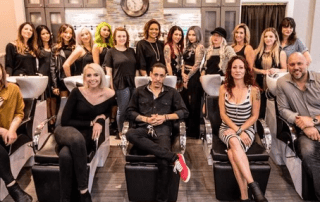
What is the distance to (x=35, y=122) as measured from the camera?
320 centimetres

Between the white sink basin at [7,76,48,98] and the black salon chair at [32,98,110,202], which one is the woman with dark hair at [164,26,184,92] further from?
the black salon chair at [32,98,110,202]

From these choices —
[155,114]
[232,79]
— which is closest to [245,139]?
[232,79]

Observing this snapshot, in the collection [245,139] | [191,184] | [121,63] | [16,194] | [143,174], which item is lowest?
[191,184]

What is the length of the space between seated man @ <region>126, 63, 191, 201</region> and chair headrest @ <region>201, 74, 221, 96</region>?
1.64 feet

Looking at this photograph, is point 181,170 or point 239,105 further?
point 239,105

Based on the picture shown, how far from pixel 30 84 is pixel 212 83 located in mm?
1816

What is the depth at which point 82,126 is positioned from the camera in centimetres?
276

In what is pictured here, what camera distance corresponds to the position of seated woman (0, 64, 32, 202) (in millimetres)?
2498

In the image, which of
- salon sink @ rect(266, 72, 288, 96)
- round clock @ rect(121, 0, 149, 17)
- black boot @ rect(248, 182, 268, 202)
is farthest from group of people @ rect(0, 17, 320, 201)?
round clock @ rect(121, 0, 149, 17)

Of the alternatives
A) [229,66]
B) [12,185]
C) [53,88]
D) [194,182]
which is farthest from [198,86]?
[12,185]

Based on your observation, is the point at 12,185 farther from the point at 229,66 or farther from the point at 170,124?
the point at 229,66

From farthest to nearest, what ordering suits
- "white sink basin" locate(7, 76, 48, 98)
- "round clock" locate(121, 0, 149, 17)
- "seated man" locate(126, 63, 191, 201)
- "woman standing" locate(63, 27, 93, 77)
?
"round clock" locate(121, 0, 149, 17) < "woman standing" locate(63, 27, 93, 77) < "white sink basin" locate(7, 76, 48, 98) < "seated man" locate(126, 63, 191, 201)

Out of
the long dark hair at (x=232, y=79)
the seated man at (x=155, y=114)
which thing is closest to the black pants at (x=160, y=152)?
the seated man at (x=155, y=114)

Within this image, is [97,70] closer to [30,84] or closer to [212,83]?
[30,84]
